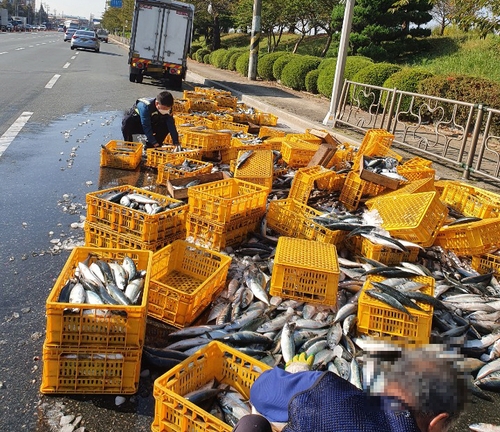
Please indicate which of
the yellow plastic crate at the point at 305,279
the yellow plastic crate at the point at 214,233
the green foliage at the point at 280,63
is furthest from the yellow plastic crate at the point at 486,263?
the green foliage at the point at 280,63

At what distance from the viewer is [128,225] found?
17.1 feet

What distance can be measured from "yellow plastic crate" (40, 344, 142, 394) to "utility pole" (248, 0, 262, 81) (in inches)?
1078

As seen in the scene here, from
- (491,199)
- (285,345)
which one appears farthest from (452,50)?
(285,345)

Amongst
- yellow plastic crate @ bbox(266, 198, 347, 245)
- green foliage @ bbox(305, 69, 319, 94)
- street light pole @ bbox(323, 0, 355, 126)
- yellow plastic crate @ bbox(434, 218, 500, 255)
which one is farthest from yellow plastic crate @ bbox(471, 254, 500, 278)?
green foliage @ bbox(305, 69, 319, 94)

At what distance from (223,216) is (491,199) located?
4077 millimetres

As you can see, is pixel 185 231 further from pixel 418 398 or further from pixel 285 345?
pixel 418 398

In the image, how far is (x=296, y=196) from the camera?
24.6 ft

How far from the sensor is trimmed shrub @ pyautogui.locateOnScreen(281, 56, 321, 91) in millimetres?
25925

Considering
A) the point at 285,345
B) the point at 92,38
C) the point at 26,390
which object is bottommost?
the point at 26,390

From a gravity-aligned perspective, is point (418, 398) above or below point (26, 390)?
above

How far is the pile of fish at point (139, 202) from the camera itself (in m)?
5.46

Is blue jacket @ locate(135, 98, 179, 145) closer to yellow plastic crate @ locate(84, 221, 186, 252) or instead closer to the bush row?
yellow plastic crate @ locate(84, 221, 186, 252)

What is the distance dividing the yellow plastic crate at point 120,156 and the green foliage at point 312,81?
1696cm

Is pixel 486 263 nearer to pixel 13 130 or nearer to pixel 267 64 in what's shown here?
pixel 13 130
